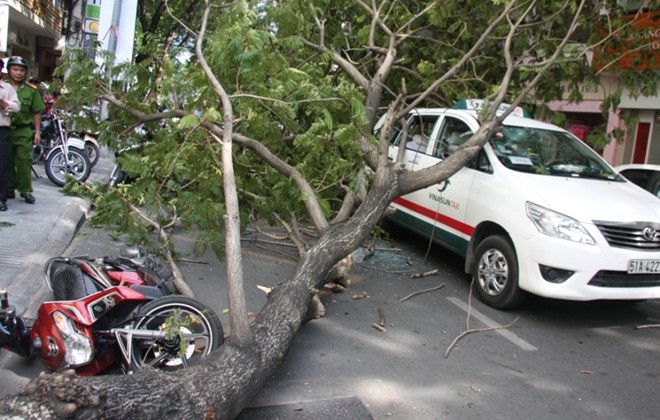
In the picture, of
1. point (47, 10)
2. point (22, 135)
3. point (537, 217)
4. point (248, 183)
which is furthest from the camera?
point (47, 10)

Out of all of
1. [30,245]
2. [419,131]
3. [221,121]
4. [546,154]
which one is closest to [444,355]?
[221,121]

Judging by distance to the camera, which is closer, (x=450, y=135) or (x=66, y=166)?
(x=450, y=135)

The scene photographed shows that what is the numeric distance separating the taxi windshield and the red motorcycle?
3.88 meters

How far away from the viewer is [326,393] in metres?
4.16

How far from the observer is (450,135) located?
7609 mm

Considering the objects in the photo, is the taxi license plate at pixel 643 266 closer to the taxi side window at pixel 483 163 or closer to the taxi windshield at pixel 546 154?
the taxi windshield at pixel 546 154

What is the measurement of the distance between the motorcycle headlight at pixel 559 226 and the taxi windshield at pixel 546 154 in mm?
861

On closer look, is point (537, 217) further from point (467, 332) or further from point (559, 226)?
point (467, 332)

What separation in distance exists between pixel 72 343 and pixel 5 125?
4.90m

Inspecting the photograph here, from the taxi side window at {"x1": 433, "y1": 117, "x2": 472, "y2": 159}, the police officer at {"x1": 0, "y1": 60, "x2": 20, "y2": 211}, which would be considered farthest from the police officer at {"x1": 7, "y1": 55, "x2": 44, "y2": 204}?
the taxi side window at {"x1": 433, "y1": 117, "x2": 472, "y2": 159}

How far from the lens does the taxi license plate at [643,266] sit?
557 centimetres

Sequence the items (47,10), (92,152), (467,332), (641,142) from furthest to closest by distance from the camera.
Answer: (47,10), (641,142), (92,152), (467,332)

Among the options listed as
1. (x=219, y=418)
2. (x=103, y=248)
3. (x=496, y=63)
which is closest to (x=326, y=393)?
(x=219, y=418)

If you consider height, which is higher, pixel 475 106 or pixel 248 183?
pixel 475 106
